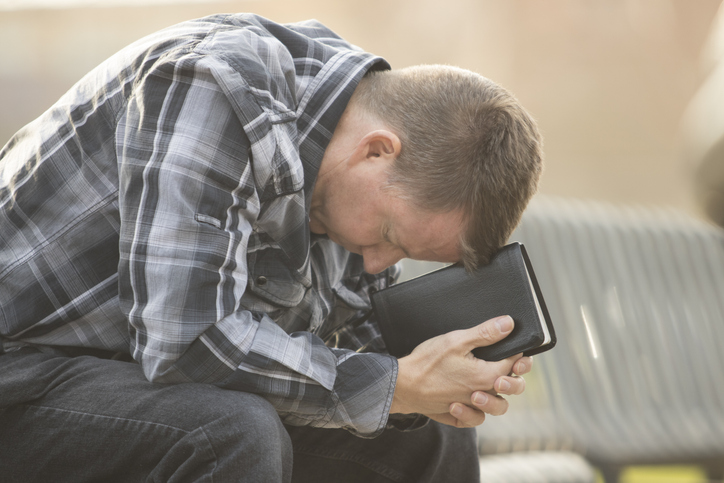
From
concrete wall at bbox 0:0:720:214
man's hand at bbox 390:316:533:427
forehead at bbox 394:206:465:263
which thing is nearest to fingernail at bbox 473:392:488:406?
man's hand at bbox 390:316:533:427

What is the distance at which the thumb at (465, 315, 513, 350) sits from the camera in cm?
131

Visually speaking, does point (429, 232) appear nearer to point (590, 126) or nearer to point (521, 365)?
point (521, 365)

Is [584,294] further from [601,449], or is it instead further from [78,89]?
[78,89]

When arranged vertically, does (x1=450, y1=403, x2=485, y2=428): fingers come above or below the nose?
below

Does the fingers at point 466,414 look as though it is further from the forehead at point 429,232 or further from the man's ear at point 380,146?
the man's ear at point 380,146

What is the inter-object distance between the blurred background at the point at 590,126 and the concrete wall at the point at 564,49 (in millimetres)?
11

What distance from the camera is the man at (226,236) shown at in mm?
1092

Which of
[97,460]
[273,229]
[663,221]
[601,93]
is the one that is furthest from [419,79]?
[601,93]

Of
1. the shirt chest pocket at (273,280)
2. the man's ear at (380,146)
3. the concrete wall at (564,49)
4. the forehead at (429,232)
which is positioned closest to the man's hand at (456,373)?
the forehead at (429,232)

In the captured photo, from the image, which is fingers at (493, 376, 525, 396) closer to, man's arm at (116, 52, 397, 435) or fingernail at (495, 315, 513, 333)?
fingernail at (495, 315, 513, 333)

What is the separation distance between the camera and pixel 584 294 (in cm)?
293

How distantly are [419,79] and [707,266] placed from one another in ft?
8.08

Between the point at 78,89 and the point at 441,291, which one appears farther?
the point at 441,291

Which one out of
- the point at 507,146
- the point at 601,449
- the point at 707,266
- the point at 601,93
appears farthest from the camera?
the point at 601,93
